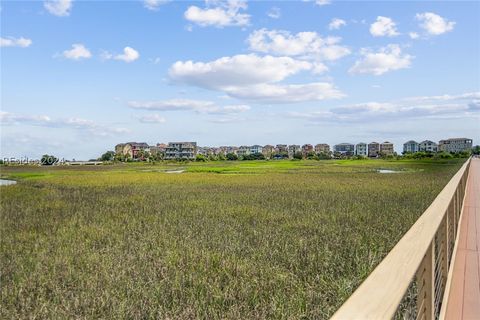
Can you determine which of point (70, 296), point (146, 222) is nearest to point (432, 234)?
point (70, 296)

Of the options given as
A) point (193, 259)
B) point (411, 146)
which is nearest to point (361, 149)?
point (411, 146)

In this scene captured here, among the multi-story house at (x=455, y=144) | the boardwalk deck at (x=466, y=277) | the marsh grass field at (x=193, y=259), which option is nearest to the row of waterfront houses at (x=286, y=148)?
the multi-story house at (x=455, y=144)

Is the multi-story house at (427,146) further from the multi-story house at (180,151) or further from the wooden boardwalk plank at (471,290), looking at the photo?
the wooden boardwalk plank at (471,290)

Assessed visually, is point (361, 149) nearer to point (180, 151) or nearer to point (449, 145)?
point (449, 145)

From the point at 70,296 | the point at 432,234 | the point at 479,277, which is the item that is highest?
the point at 432,234

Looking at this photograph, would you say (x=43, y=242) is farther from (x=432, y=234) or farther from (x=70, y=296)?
(x=432, y=234)

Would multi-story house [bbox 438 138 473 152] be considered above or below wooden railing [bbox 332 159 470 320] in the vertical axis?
above

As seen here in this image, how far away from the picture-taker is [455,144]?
160 m

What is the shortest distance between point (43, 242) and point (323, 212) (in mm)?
7451

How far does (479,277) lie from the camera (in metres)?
4.08

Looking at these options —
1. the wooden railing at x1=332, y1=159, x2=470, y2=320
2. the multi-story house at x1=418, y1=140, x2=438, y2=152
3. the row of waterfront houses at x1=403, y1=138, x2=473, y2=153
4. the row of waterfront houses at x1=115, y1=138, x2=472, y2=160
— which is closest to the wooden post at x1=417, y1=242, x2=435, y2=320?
the wooden railing at x1=332, y1=159, x2=470, y2=320

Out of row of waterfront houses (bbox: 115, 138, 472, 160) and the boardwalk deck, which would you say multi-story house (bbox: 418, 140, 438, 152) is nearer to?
row of waterfront houses (bbox: 115, 138, 472, 160)

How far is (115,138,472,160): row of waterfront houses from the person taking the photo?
461 ft

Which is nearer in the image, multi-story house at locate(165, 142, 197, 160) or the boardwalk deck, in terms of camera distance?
the boardwalk deck
